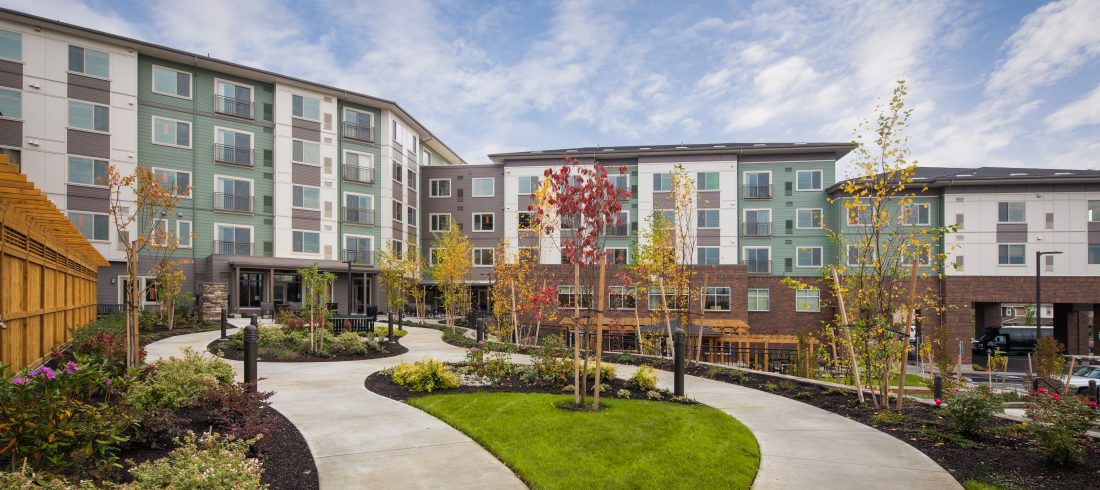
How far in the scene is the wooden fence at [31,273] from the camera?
7934 millimetres

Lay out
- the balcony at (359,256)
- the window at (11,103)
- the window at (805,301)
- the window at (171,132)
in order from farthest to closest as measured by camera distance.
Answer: the balcony at (359,256)
the window at (805,301)
the window at (171,132)
the window at (11,103)

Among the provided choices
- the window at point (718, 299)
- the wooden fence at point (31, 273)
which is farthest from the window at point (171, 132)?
the window at point (718, 299)

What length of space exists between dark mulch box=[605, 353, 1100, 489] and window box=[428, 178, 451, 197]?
38.4 metres

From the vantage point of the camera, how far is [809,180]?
133 feet

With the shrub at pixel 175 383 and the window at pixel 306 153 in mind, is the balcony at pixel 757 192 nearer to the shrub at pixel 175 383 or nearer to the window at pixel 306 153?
the window at pixel 306 153

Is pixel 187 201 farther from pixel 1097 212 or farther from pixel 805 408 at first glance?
pixel 1097 212

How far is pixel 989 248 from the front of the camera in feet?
119

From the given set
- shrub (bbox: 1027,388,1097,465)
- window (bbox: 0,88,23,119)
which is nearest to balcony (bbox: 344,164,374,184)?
window (bbox: 0,88,23,119)

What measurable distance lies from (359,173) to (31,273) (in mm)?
31638

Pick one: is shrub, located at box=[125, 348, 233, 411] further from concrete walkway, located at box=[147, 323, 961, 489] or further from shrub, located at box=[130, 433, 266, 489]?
shrub, located at box=[130, 433, 266, 489]

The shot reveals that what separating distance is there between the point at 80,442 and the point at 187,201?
112 feet

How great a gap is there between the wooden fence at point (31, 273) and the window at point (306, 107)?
25021 millimetres

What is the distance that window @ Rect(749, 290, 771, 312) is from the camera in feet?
123

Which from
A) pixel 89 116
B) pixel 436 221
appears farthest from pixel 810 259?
pixel 89 116
